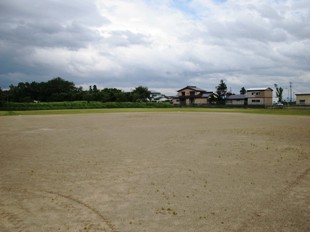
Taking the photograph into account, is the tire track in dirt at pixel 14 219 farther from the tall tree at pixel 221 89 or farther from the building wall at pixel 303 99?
the tall tree at pixel 221 89

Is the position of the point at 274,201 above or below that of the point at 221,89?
below

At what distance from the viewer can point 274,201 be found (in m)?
5.10

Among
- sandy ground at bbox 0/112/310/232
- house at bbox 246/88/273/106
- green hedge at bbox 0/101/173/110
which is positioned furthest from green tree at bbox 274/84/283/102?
sandy ground at bbox 0/112/310/232

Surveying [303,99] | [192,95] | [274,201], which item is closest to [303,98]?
[303,99]

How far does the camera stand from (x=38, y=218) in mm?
4422

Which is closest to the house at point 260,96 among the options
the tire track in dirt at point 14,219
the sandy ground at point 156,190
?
the sandy ground at point 156,190

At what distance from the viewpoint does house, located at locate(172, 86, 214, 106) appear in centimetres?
8394

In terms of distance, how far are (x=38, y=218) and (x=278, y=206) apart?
13.7 ft

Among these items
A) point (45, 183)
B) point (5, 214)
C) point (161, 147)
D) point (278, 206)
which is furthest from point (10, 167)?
point (278, 206)

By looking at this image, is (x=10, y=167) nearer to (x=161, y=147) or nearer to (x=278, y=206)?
(x=161, y=147)

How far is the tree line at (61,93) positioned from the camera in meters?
82.6

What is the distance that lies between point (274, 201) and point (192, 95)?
3224 inches

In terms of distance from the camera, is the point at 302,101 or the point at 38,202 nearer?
the point at 38,202

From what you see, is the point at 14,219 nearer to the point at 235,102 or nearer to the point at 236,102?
the point at 236,102
